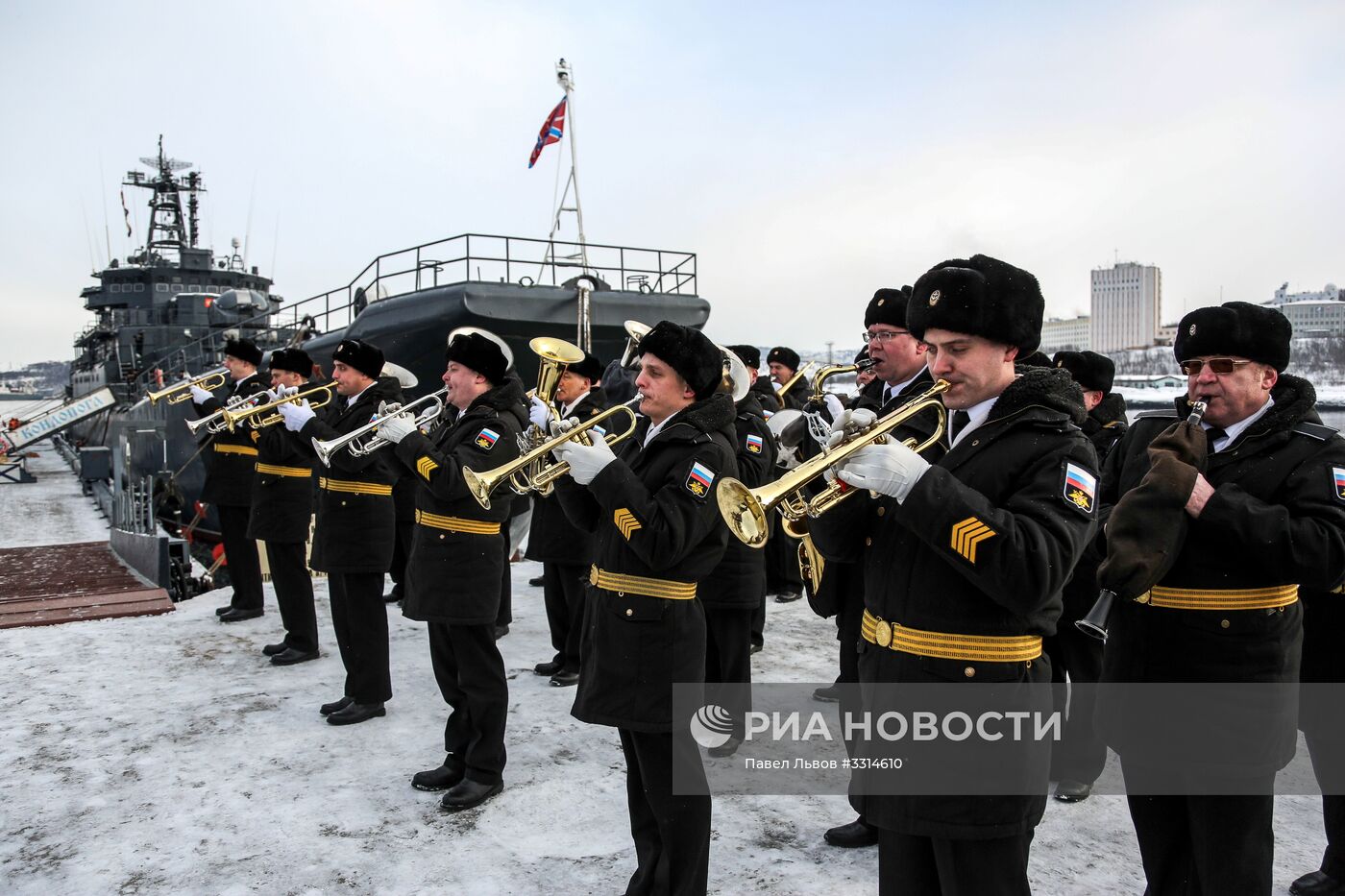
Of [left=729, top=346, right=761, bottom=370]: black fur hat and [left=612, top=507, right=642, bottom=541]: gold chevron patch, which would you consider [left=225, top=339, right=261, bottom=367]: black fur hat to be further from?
[left=612, top=507, right=642, bottom=541]: gold chevron patch

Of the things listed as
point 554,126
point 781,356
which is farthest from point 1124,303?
point 781,356

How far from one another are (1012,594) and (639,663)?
1491 millimetres

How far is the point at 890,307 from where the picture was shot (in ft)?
13.3

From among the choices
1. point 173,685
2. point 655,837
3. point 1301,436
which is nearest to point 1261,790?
point 1301,436

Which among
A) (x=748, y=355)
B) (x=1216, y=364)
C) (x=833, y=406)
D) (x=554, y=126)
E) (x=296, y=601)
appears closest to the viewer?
(x=1216, y=364)

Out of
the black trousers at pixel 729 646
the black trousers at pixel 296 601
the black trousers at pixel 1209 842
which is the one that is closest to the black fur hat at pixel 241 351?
the black trousers at pixel 296 601

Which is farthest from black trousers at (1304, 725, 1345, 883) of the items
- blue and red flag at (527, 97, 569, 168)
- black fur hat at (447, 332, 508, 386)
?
blue and red flag at (527, 97, 569, 168)

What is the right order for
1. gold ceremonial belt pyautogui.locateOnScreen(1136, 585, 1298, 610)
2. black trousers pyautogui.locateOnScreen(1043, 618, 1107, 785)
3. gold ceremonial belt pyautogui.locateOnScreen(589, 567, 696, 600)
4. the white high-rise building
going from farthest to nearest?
1. the white high-rise building
2. black trousers pyautogui.locateOnScreen(1043, 618, 1107, 785)
3. gold ceremonial belt pyautogui.locateOnScreen(589, 567, 696, 600)
4. gold ceremonial belt pyautogui.locateOnScreen(1136, 585, 1298, 610)

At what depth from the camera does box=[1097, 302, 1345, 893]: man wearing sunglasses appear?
8.78ft

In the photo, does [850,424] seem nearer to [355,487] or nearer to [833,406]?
[833,406]

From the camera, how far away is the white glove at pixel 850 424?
2.36m

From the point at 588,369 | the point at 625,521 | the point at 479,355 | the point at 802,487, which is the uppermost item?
the point at 588,369

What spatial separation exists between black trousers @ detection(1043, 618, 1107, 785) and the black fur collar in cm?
220

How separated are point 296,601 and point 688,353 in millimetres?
4294
